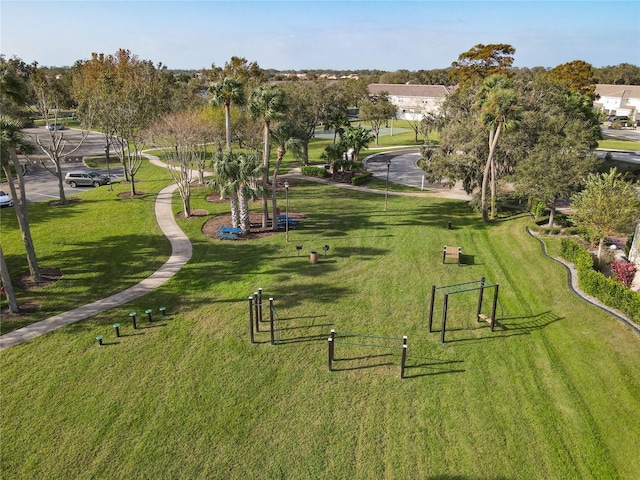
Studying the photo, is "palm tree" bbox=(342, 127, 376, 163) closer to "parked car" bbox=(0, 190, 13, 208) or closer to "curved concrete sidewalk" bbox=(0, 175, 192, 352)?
"curved concrete sidewalk" bbox=(0, 175, 192, 352)

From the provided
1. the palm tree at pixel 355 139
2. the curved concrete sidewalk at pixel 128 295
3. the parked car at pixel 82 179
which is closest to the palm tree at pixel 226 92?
the curved concrete sidewalk at pixel 128 295

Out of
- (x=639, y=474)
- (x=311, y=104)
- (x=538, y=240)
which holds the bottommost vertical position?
(x=639, y=474)

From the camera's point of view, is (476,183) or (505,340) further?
(476,183)

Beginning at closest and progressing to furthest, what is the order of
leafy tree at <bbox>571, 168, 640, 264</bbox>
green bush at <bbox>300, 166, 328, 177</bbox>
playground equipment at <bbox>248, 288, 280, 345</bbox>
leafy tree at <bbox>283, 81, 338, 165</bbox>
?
playground equipment at <bbox>248, 288, 280, 345</bbox> → leafy tree at <bbox>571, 168, 640, 264</bbox> → green bush at <bbox>300, 166, 328, 177</bbox> → leafy tree at <bbox>283, 81, 338, 165</bbox>

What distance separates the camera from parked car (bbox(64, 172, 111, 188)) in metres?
46.7

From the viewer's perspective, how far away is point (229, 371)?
17.2 metres

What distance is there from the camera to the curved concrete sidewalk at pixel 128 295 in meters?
19.2

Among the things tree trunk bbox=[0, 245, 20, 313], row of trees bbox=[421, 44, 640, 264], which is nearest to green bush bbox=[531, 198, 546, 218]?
row of trees bbox=[421, 44, 640, 264]

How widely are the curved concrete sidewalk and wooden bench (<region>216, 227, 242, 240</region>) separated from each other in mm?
2286

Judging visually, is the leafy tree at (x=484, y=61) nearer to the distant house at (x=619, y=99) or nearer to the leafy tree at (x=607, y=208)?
the leafy tree at (x=607, y=208)

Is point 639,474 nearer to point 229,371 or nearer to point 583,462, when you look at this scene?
point 583,462

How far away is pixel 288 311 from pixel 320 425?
7488 mm

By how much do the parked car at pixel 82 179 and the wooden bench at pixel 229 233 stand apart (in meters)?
Answer: 24.4

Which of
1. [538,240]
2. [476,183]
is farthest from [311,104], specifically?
[538,240]
